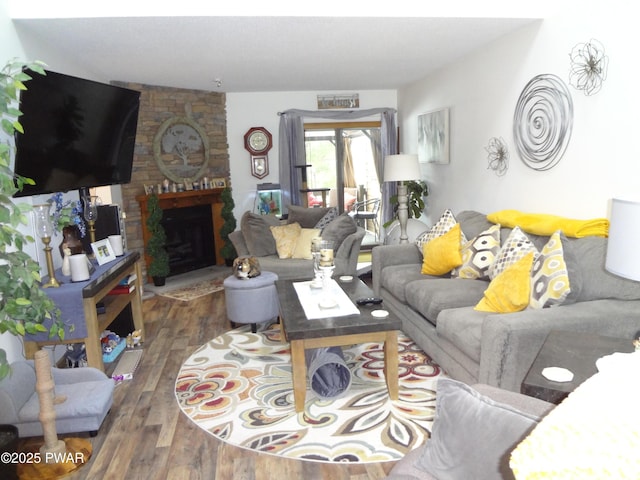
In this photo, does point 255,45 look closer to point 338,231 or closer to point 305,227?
point 338,231

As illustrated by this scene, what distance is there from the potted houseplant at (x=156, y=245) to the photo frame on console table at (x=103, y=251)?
1.96m

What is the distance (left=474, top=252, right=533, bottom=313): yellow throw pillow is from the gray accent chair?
7.45 feet

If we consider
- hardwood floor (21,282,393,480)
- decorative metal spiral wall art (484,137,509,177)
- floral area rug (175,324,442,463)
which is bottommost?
hardwood floor (21,282,393,480)

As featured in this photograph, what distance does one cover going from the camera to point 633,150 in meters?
2.76

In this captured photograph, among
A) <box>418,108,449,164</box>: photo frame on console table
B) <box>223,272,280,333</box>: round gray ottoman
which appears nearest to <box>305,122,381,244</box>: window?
<box>418,108,449,164</box>: photo frame on console table

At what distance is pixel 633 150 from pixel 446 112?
249 centimetres

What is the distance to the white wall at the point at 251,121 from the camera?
6.50m

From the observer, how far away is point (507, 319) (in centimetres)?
238

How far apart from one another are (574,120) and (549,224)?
0.73 m

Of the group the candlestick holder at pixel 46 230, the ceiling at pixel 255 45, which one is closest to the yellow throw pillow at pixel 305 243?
the ceiling at pixel 255 45

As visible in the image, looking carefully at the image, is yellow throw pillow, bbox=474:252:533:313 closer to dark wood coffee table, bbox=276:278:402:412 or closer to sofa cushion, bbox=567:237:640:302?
sofa cushion, bbox=567:237:640:302

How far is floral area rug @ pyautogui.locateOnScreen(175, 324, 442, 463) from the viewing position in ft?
7.97

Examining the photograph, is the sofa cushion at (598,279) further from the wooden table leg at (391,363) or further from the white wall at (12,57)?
the white wall at (12,57)

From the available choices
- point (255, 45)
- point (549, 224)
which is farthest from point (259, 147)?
point (549, 224)
